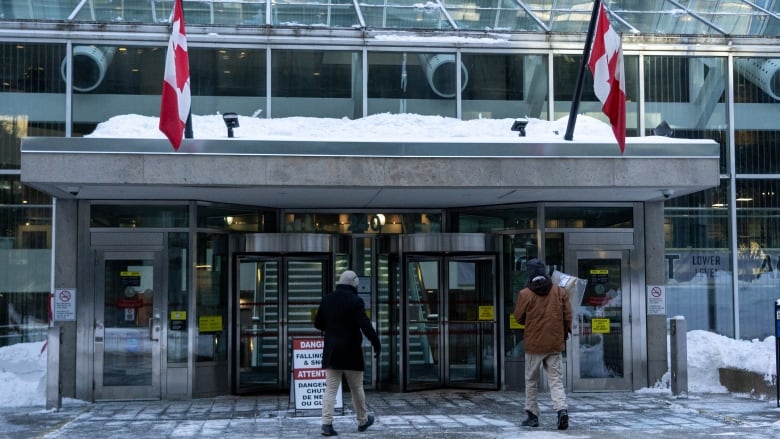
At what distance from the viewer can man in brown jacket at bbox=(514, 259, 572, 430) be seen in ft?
34.4

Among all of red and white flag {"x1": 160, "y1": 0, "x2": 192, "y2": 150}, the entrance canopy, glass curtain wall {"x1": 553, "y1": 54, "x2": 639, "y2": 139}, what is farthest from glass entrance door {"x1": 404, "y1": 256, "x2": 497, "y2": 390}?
red and white flag {"x1": 160, "y1": 0, "x2": 192, "y2": 150}

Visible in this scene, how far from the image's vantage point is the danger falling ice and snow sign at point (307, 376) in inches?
457

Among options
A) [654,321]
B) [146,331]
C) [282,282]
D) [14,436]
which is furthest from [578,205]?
[14,436]

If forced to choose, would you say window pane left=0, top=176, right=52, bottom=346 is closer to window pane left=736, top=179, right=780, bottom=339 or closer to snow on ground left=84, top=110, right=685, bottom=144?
snow on ground left=84, top=110, right=685, bottom=144

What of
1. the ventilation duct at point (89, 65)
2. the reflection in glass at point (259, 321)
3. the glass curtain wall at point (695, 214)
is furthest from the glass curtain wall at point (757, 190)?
the ventilation duct at point (89, 65)

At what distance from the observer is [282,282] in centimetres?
1479

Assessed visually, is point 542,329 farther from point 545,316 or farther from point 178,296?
point 178,296

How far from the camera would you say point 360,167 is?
40.4 ft

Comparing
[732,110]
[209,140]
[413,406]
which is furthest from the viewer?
[732,110]

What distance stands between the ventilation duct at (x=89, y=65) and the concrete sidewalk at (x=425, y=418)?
4771 mm

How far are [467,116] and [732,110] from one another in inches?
177

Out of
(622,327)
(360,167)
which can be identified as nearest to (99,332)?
(360,167)

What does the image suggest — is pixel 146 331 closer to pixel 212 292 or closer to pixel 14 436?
pixel 212 292

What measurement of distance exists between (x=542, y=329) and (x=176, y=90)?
16.7ft
